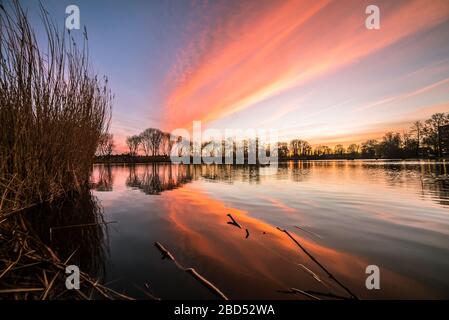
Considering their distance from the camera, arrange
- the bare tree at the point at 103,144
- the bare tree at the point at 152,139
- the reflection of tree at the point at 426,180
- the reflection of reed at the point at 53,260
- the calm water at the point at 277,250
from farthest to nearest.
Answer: the bare tree at the point at 152,139, the bare tree at the point at 103,144, the reflection of tree at the point at 426,180, the calm water at the point at 277,250, the reflection of reed at the point at 53,260

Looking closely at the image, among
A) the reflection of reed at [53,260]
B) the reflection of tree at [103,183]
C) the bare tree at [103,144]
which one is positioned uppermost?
the bare tree at [103,144]

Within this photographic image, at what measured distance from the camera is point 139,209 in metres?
4.46

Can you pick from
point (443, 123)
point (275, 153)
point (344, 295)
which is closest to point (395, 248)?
point (344, 295)

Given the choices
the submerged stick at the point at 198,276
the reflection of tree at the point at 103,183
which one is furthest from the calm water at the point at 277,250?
the reflection of tree at the point at 103,183

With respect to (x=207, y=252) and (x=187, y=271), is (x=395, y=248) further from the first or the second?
(x=187, y=271)

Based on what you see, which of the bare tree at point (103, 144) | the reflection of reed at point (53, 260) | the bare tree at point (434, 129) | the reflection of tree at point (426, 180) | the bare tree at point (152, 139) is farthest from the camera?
the bare tree at point (152, 139)

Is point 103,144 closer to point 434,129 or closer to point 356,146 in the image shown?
point 434,129

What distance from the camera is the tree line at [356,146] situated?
149 ft

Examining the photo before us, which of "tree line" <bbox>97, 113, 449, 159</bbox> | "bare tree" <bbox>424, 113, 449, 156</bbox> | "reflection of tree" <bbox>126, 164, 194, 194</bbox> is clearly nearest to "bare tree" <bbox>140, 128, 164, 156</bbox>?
"tree line" <bbox>97, 113, 449, 159</bbox>

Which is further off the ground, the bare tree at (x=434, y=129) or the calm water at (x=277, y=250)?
the bare tree at (x=434, y=129)

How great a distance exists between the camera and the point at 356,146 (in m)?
81.8

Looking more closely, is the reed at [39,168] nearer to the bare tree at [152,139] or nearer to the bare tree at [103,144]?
the bare tree at [103,144]

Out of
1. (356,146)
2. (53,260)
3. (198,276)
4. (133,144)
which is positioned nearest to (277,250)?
(198,276)

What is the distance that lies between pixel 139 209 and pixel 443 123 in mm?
61590
